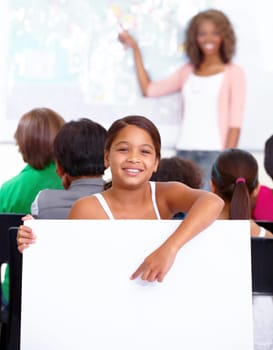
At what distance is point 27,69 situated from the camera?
4688mm

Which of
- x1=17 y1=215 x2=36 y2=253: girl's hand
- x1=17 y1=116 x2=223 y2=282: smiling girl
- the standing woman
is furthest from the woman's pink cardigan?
x1=17 y1=215 x2=36 y2=253: girl's hand

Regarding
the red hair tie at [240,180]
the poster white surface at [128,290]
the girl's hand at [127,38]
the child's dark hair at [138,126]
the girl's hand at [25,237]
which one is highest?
the girl's hand at [127,38]

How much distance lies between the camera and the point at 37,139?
293cm

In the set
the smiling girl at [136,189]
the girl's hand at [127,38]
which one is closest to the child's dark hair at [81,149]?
the smiling girl at [136,189]

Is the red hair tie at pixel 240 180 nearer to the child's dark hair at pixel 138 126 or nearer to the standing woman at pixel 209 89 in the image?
the child's dark hair at pixel 138 126

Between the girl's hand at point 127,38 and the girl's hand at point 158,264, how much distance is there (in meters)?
3.26

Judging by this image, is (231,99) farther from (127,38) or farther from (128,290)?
(128,290)

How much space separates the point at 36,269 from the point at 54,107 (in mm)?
3180

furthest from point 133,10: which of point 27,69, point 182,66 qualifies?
point 27,69

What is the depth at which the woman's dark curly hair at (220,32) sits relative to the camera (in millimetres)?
4535

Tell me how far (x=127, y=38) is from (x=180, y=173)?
233 cm

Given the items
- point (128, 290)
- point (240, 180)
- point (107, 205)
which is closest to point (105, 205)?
point (107, 205)

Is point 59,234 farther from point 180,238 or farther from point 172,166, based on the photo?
point 172,166

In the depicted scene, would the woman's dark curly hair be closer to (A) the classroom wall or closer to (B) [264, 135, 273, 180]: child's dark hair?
(A) the classroom wall
